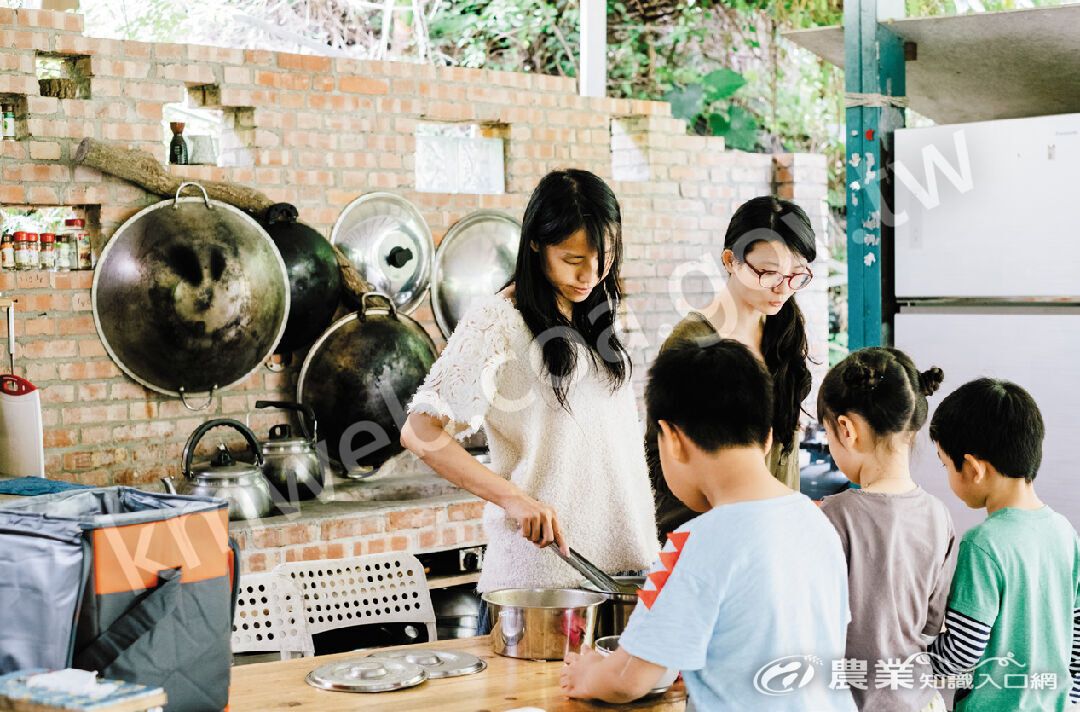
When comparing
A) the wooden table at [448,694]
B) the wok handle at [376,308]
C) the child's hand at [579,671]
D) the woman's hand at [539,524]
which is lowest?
the wooden table at [448,694]

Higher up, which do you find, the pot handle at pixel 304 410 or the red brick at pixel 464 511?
the pot handle at pixel 304 410

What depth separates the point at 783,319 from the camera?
2.72 metres

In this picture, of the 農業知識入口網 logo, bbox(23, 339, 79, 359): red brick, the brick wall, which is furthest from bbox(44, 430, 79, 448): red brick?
the 農業知識入口網 logo

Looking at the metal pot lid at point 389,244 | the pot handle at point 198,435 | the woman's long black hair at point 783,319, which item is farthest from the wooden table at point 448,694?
the metal pot lid at point 389,244

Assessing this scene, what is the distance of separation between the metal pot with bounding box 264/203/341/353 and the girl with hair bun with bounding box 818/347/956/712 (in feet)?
8.82

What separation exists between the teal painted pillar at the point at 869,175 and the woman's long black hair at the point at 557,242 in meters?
1.53

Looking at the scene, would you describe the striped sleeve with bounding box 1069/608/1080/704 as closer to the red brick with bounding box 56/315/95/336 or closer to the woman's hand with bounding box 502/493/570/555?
the woman's hand with bounding box 502/493/570/555

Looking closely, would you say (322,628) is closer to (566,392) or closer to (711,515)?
(566,392)

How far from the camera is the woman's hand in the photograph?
2.15 m

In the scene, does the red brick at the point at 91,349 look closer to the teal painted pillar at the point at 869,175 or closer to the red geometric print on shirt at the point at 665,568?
the teal painted pillar at the point at 869,175

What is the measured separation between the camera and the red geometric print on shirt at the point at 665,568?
5.31 ft

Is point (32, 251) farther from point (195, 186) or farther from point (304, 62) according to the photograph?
point (304, 62)

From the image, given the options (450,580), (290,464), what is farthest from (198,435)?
(450,580)

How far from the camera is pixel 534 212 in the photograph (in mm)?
2328
